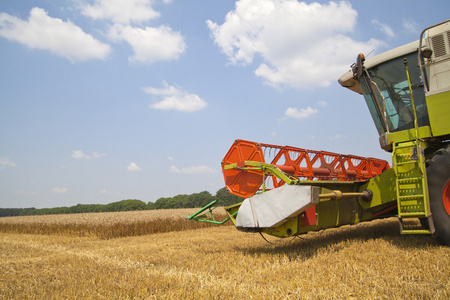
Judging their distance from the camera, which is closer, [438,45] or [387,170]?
[438,45]

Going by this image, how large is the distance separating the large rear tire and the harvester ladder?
0.08 m

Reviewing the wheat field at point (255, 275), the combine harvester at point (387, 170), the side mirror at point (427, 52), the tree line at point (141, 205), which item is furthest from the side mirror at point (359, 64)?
the tree line at point (141, 205)

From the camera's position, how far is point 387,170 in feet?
16.1

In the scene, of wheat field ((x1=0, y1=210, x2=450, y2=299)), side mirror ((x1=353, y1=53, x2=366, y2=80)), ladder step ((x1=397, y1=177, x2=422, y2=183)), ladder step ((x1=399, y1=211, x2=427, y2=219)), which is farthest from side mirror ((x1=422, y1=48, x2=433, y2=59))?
wheat field ((x1=0, y1=210, x2=450, y2=299))

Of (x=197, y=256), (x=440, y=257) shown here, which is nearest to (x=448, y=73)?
(x=440, y=257)

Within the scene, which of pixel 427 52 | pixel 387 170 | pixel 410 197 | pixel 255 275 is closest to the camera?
pixel 255 275

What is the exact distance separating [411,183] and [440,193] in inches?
13.3

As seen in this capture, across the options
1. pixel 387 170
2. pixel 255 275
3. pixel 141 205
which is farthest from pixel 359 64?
→ pixel 141 205

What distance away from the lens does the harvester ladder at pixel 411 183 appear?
4027mm

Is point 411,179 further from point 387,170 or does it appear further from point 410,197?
point 387,170

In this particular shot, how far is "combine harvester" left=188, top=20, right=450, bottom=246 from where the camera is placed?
406cm

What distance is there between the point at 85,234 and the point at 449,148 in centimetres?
1032

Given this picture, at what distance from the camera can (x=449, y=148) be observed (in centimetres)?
402

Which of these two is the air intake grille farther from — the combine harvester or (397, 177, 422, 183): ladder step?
(397, 177, 422, 183): ladder step
